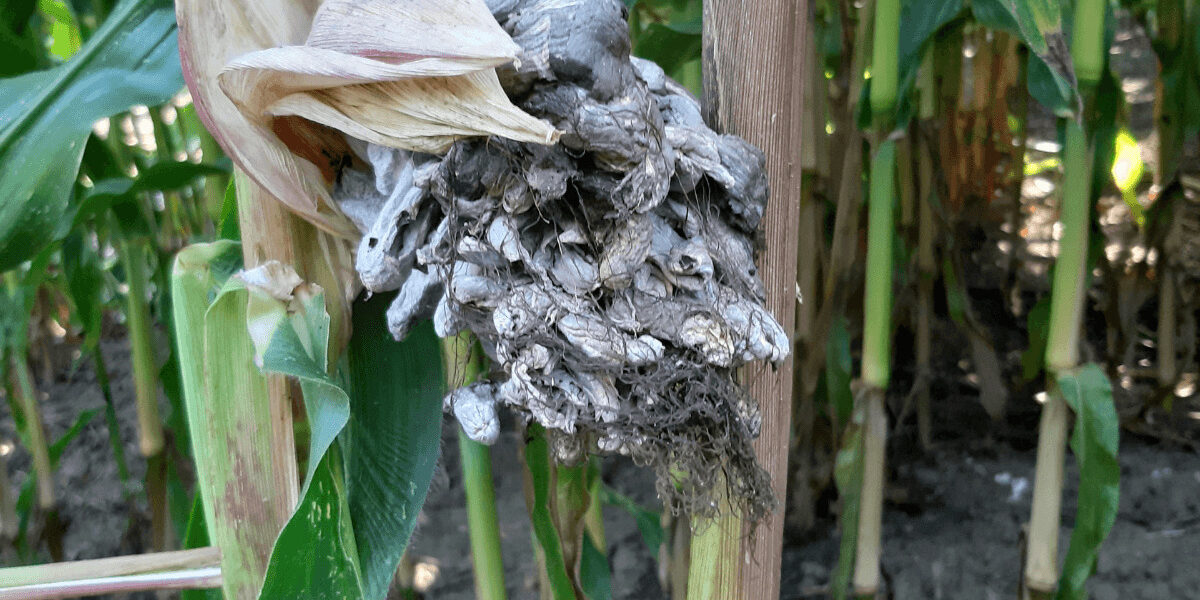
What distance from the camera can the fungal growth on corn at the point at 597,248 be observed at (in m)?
0.26

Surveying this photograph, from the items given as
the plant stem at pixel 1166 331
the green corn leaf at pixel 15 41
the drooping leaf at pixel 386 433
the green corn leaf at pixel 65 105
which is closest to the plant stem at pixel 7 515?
the green corn leaf at pixel 15 41

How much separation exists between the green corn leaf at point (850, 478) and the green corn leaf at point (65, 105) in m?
0.64

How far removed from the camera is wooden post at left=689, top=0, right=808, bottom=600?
1.09 ft

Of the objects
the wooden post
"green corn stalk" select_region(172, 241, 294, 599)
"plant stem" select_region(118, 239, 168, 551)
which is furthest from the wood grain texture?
"plant stem" select_region(118, 239, 168, 551)

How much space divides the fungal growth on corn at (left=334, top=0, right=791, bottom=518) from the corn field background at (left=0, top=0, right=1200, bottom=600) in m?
0.03

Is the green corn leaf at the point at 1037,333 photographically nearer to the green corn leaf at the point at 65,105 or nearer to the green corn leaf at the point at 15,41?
the green corn leaf at the point at 65,105

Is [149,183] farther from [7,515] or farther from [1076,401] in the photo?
[7,515]

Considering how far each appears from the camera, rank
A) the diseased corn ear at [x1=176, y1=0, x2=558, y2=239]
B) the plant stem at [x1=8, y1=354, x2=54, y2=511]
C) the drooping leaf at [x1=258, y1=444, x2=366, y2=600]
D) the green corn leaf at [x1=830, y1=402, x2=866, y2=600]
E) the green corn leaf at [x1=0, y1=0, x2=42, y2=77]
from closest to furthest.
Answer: the diseased corn ear at [x1=176, y1=0, x2=558, y2=239] < the drooping leaf at [x1=258, y1=444, x2=366, y2=600] < the green corn leaf at [x1=0, y1=0, x2=42, y2=77] < the green corn leaf at [x1=830, y1=402, x2=866, y2=600] < the plant stem at [x1=8, y1=354, x2=54, y2=511]

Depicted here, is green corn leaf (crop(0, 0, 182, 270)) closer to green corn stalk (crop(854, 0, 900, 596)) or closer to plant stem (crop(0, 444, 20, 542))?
green corn stalk (crop(854, 0, 900, 596))

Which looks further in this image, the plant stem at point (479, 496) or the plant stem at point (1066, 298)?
the plant stem at point (1066, 298)

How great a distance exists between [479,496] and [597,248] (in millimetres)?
284

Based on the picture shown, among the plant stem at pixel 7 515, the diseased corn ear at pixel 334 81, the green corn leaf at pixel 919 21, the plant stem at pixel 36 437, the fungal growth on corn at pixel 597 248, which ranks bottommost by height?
the plant stem at pixel 7 515

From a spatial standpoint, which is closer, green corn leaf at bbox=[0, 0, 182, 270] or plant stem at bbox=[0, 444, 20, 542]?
green corn leaf at bbox=[0, 0, 182, 270]

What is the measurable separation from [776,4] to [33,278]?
2.65ft
